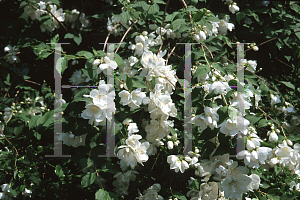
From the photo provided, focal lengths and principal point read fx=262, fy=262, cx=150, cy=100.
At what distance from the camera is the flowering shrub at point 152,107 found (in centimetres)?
129

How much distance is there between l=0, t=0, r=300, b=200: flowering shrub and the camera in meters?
1.29

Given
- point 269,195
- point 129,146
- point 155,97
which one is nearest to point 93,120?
point 129,146

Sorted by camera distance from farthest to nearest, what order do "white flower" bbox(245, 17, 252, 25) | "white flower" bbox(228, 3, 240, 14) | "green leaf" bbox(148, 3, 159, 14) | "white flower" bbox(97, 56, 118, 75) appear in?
"white flower" bbox(245, 17, 252, 25), "white flower" bbox(228, 3, 240, 14), "green leaf" bbox(148, 3, 159, 14), "white flower" bbox(97, 56, 118, 75)

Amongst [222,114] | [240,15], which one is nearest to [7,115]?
[222,114]

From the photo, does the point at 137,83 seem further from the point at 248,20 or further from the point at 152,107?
the point at 248,20

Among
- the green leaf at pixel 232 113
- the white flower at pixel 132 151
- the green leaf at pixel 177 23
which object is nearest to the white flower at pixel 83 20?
the green leaf at pixel 177 23

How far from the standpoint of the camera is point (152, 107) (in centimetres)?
131

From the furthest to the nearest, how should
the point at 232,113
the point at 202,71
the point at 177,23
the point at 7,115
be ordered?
the point at 7,115, the point at 177,23, the point at 202,71, the point at 232,113

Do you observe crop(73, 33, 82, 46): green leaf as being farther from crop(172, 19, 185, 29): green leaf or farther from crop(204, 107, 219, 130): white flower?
crop(204, 107, 219, 130): white flower

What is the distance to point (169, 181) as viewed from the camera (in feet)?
5.81

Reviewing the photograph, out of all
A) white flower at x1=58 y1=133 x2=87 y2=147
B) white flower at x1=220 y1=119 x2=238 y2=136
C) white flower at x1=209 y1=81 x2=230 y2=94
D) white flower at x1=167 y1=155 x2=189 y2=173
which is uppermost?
white flower at x1=209 y1=81 x2=230 y2=94

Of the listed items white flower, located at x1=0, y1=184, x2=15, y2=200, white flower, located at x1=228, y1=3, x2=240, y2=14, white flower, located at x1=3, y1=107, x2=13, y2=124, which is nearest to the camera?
Answer: white flower, located at x1=0, y1=184, x2=15, y2=200

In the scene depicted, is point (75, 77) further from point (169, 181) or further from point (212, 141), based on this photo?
point (212, 141)

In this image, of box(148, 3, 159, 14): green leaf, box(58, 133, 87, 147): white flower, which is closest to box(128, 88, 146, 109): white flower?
box(58, 133, 87, 147): white flower
